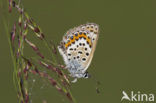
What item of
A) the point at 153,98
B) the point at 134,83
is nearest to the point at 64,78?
the point at 153,98

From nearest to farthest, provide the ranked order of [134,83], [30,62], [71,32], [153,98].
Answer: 1. [30,62]
2. [71,32]
3. [153,98]
4. [134,83]

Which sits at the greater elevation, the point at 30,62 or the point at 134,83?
the point at 30,62

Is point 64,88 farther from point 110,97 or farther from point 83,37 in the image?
point 110,97

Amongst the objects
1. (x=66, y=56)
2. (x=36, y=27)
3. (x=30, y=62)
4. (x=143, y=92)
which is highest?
(x=36, y=27)

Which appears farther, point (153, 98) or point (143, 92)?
point (143, 92)

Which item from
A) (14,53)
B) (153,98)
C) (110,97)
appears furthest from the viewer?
(110,97)
